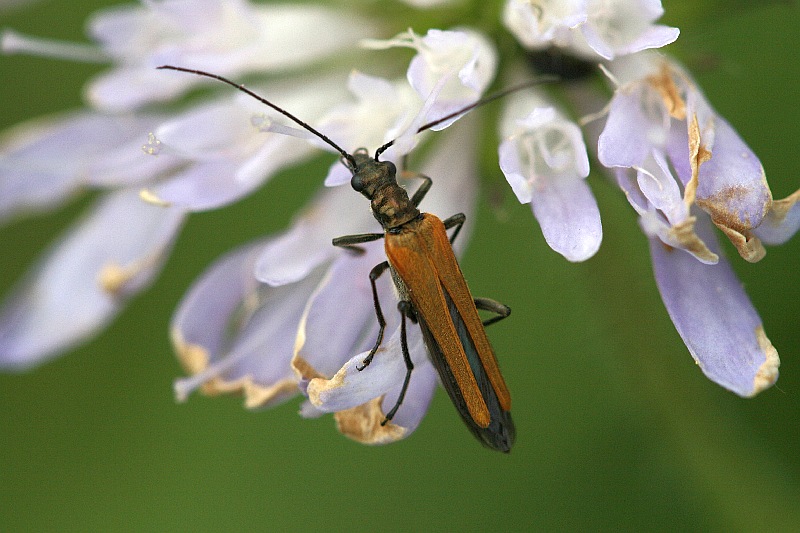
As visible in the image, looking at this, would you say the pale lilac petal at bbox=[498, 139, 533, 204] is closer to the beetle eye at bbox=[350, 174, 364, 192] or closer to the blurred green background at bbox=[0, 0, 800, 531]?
the beetle eye at bbox=[350, 174, 364, 192]

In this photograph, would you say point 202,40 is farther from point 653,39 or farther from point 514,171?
point 653,39

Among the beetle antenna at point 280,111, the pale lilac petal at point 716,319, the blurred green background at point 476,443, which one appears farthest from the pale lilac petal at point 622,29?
the blurred green background at point 476,443

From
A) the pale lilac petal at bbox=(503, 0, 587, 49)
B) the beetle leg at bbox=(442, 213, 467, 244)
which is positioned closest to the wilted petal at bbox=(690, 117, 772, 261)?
the pale lilac petal at bbox=(503, 0, 587, 49)

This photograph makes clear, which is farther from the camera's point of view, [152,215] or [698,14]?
[152,215]

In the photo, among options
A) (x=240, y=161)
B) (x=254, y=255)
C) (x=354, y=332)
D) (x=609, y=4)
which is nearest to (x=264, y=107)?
(x=240, y=161)

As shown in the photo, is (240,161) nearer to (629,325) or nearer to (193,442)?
(629,325)

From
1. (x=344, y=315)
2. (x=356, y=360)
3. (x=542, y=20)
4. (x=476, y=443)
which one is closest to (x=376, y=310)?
(x=344, y=315)

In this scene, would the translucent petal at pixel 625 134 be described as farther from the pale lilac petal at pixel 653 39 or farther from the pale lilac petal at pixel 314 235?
the pale lilac petal at pixel 314 235
